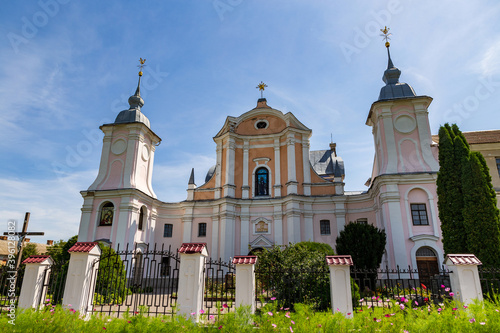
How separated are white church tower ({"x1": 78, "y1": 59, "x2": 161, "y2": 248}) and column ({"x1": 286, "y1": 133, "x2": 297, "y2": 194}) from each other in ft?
32.0

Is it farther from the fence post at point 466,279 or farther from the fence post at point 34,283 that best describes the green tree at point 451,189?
the fence post at point 34,283

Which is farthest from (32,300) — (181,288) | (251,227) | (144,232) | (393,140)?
(393,140)

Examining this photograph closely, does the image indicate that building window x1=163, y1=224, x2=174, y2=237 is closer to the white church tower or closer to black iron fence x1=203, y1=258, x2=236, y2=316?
the white church tower

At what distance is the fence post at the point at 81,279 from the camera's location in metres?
7.96

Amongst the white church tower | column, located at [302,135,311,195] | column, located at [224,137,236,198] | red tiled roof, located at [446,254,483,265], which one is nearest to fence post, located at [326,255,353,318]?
red tiled roof, located at [446,254,483,265]

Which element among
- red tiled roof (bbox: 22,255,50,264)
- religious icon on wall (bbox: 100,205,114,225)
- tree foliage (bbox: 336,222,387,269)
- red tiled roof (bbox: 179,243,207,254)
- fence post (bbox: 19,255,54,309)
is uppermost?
religious icon on wall (bbox: 100,205,114,225)

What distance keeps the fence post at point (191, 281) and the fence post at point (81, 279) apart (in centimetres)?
248

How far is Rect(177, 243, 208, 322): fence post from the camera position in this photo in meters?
7.57

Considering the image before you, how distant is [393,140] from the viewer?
18.8 meters

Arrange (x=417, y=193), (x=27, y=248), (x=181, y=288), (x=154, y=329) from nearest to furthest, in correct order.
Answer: (x=154, y=329) → (x=181, y=288) → (x=417, y=193) → (x=27, y=248)

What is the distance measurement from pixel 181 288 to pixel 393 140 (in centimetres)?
1574

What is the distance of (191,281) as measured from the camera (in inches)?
306

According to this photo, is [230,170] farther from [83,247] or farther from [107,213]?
[83,247]

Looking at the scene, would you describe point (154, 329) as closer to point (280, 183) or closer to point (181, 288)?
point (181, 288)
